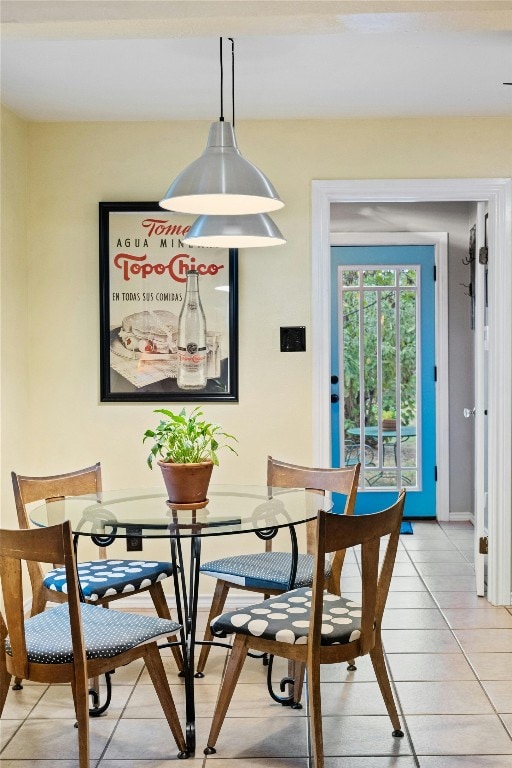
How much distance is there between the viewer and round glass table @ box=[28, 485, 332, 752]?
8.98 ft

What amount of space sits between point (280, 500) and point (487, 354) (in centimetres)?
174

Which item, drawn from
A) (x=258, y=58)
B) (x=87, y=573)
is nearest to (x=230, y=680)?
(x=87, y=573)

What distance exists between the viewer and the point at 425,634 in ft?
12.9

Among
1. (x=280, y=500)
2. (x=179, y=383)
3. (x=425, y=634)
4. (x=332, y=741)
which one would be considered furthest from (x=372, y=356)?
(x=332, y=741)

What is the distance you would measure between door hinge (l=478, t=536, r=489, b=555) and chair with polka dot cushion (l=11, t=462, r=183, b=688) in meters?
1.81

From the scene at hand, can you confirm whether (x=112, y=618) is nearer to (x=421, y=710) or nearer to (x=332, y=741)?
(x=332, y=741)

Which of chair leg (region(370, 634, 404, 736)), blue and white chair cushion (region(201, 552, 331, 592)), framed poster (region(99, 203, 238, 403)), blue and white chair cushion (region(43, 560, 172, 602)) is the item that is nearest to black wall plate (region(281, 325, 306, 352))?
framed poster (region(99, 203, 238, 403))

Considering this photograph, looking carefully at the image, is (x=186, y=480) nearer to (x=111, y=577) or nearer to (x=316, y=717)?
(x=111, y=577)

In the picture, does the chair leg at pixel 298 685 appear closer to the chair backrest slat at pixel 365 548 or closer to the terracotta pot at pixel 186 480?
the chair backrest slat at pixel 365 548

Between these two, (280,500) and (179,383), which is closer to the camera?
A: (280,500)

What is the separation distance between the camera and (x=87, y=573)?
A: 327 centimetres

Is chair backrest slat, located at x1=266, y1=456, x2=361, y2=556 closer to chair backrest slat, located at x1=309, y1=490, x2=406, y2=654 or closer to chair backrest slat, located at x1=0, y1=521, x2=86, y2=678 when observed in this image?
chair backrest slat, located at x1=309, y1=490, x2=406, y2=654

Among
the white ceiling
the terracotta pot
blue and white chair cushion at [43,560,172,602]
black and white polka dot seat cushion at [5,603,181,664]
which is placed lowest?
black and white polka dot seat cushion at [5,603,181,664]

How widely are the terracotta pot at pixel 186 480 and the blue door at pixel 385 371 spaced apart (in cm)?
343
